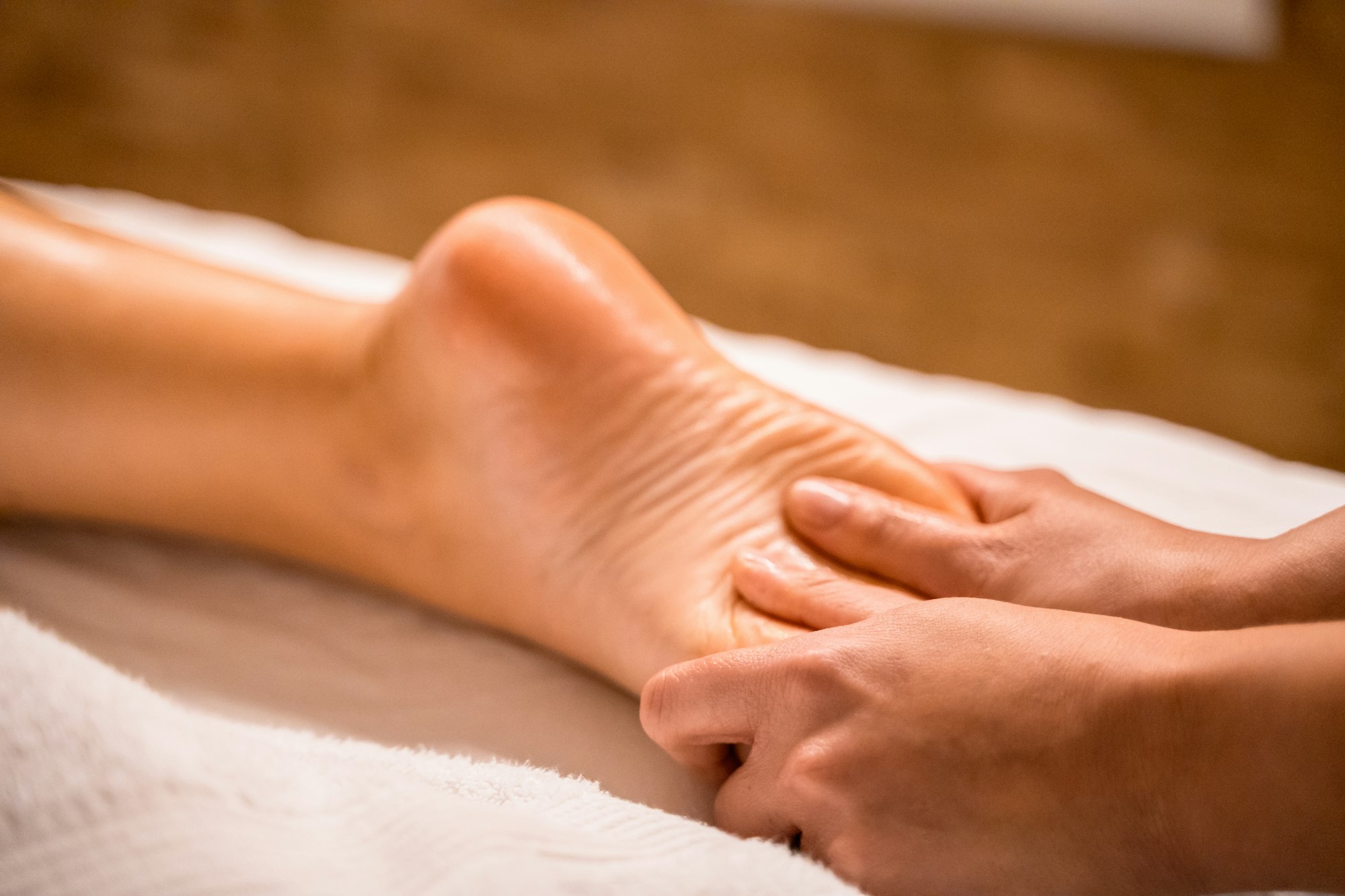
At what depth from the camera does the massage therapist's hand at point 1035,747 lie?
42 centimetres

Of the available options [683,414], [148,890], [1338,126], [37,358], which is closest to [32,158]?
[37,358]

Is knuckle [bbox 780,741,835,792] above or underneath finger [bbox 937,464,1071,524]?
underneath

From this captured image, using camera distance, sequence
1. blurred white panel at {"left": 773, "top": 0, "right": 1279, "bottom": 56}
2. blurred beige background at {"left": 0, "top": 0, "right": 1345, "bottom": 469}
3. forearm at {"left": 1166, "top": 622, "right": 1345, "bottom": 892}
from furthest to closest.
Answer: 1. blurred white panel at {"left": 773, "top": 0, "right": 1279, "bottom": 56}
2. blurred beige background at {"left": 0, "top": 0, "right": 1345, "bottom": 469}
3. forearm at {"left": 1166, "top": 622, "right": 1345, "bottom": 892}

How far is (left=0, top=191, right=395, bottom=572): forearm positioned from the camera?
661 mm

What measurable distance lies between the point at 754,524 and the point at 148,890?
1.24 feet

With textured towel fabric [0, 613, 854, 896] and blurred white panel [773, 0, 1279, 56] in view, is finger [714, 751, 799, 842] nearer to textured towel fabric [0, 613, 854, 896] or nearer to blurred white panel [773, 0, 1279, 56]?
textured towel fabric [0, 613, 854, 896]

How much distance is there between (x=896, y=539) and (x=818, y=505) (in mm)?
52

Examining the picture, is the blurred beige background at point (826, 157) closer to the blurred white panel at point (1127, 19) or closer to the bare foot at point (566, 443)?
the blurred white panel at point (1127, 19)

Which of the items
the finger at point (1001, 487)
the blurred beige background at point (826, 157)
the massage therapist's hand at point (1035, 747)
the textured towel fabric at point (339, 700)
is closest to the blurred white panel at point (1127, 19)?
the blurred beige background at point (826, 157)

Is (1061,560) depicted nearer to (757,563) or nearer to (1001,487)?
(1001,487)

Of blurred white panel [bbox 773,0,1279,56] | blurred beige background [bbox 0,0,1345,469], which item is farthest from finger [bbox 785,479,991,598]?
blurred white panel [bbox 773,0,1279,56]

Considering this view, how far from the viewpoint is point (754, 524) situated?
2.11ft

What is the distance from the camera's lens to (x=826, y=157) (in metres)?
2.21

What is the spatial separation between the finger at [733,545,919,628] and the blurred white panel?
2.16 m
